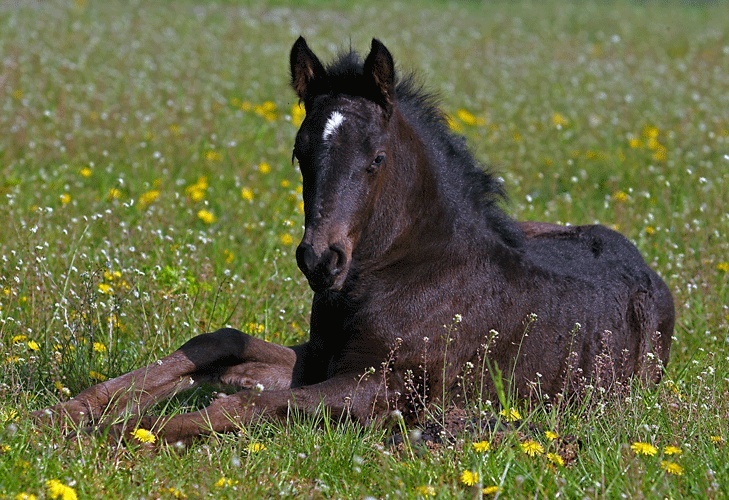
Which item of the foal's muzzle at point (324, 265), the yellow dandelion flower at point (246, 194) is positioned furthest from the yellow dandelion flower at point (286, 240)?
the foal's muzzle at point (324, 265)

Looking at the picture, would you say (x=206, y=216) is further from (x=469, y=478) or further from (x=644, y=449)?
(x=644, y=449)

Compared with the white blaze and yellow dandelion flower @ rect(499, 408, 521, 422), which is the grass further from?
the white blaze

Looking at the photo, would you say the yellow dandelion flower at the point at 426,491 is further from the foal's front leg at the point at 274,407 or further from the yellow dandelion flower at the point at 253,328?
the yellow dandelion flower at the point at 253,328

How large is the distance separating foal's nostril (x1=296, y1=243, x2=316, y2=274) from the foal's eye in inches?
20.5

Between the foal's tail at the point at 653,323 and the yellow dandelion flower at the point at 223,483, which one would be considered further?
the foal's tail at the point at 653,323

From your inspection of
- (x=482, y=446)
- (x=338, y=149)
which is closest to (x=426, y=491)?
(x=482, y=446)

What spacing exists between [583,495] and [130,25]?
13562mm

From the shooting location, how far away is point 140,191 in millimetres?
8609

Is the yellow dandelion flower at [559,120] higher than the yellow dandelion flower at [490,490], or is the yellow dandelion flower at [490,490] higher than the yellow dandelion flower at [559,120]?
the yellow dandelion flower at [559,120]

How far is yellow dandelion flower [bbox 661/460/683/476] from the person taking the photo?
4.09m

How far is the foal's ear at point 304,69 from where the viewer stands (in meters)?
5.14

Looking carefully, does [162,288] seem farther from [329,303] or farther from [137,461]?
[137,461]

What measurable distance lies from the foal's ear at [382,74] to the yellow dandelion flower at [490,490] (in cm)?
188

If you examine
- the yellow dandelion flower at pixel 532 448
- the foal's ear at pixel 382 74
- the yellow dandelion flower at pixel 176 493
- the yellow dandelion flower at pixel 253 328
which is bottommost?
the yellow dandelion flower at pixel 176 493
